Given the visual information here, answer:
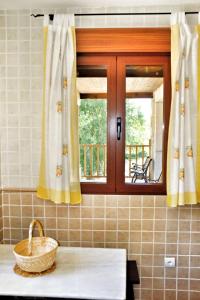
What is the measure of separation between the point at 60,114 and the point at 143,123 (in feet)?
2.36

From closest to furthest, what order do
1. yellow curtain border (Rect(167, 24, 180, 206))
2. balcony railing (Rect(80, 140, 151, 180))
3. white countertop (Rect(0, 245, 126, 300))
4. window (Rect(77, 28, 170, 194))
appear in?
white countertop (Rect(0, 245, 126, 300)) → yellow curtain border (Rect(167, 24, 180, 206)) → window (Rect(77, 28, 170, 194)) → balcony railing (Rect(80, 140, 151, 180))

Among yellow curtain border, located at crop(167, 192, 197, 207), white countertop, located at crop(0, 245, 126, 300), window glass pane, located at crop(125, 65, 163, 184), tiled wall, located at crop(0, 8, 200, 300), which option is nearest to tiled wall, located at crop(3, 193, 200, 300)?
tiled wall, located at crop(0, 8, 200, 300)

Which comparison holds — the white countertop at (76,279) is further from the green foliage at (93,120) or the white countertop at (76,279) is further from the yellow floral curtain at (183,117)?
the green foliage at (93,120)

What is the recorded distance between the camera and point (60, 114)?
2.09m

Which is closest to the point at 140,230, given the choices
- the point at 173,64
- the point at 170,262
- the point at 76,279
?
the point at 170,262

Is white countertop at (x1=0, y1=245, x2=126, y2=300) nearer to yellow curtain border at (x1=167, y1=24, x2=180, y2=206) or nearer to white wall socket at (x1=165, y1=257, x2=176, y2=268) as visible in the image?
white wall socket at (x1=165, y1=257, x2=176, y2=268)

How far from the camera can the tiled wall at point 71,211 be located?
86.4 inches

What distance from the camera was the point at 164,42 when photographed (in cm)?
210

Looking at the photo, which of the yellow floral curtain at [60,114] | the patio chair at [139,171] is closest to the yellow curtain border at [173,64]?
the patio chair at [139,171]

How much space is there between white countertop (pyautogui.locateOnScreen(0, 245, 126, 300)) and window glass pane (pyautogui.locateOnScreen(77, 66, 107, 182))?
68 cm

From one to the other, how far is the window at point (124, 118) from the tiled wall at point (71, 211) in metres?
0.18

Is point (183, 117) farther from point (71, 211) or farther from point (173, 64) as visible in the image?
point (71, 211)

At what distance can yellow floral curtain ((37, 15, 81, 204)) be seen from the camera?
2.06 m

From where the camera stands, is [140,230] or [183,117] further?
[140,230]
